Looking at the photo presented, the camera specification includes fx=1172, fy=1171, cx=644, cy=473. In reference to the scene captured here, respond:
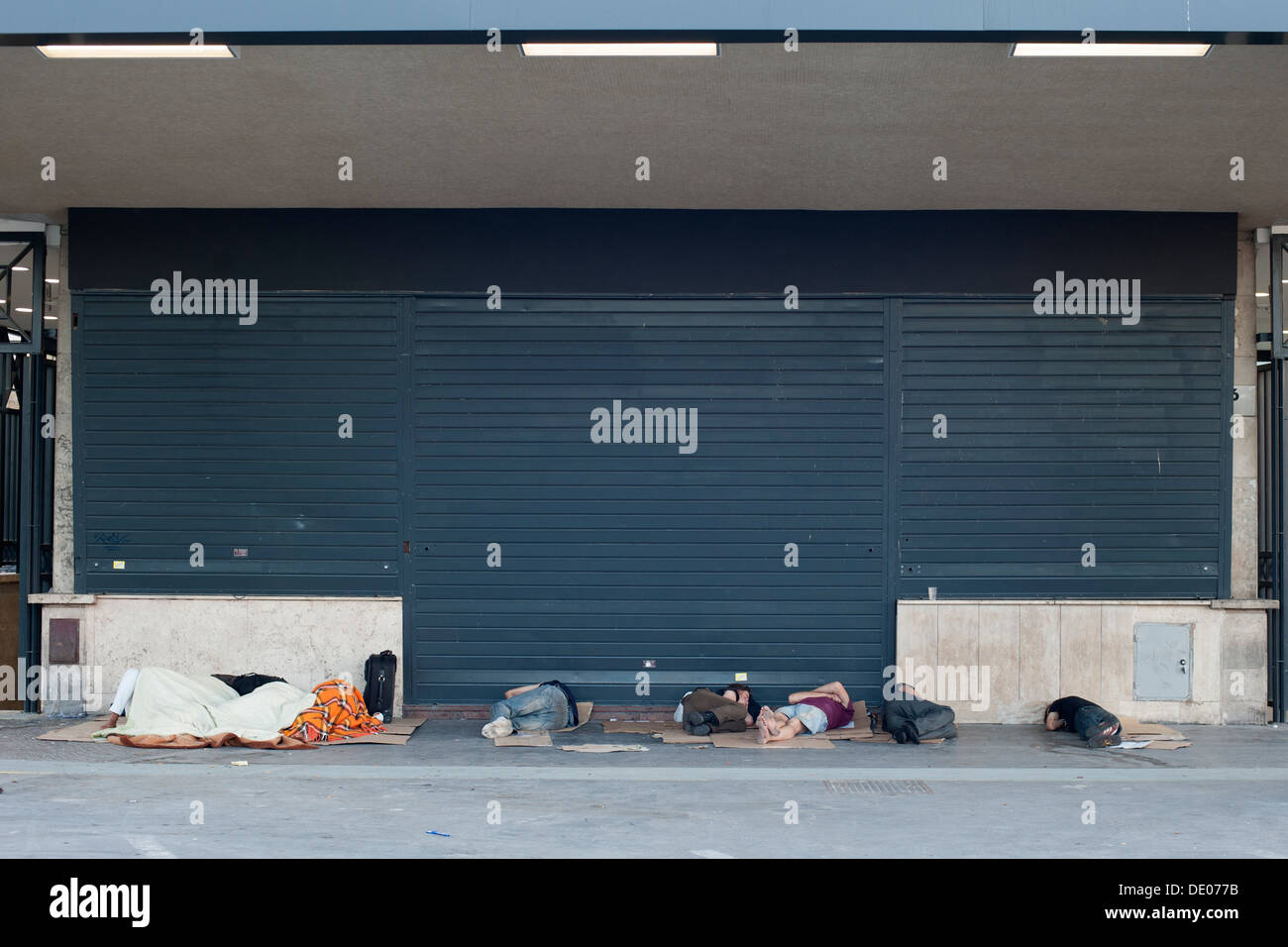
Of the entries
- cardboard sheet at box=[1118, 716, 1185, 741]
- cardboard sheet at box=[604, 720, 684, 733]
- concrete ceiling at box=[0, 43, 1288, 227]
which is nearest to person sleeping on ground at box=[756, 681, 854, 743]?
cardboard sheet at box=[604, 720, 684, 733]

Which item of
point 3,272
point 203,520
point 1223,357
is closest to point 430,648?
point 203,520

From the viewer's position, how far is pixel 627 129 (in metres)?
8.14

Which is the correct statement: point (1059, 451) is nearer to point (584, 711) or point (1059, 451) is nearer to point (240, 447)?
point (584, 711)

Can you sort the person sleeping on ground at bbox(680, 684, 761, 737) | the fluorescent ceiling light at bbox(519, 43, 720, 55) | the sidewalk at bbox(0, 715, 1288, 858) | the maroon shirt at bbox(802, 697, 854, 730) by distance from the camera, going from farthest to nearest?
the maroon shirt at bbox(802, 697, 854, 730), the person sleeping on ground at bbox(680, 684, 761, 737), the fluorescent ceiling light at bbox(519, 43, 720, 55), the sidewalk at bbox(0, 715, 1288, 858)

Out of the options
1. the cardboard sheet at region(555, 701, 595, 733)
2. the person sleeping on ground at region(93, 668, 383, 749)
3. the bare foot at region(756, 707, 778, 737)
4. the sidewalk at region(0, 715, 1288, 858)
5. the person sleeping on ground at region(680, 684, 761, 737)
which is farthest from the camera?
the cardboard sheet at region(555, 701, 595, 733)

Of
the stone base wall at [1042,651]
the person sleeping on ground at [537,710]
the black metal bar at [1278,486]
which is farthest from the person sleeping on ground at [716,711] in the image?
the black metal bar at [1278,486]

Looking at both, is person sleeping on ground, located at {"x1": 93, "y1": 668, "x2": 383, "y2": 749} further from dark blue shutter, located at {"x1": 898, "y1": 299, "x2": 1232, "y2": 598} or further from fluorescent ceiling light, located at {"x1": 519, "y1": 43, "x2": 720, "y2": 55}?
fluorescent ceiling light, located at {"x1": 519, "y1": 43, "x2": 720, "y2": 55}

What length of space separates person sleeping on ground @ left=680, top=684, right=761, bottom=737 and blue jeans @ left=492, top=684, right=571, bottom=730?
3.41 ft

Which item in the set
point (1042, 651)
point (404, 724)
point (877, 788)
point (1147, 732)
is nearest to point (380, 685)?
point (404, 724)

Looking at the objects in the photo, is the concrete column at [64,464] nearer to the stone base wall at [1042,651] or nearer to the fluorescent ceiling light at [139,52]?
the fluorescent ceiling light at [139,52]

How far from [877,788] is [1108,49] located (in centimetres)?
476

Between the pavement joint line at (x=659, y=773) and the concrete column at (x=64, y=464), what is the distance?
2237mm

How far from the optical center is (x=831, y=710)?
977 centimetres

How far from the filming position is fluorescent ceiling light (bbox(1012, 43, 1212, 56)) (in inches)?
256
